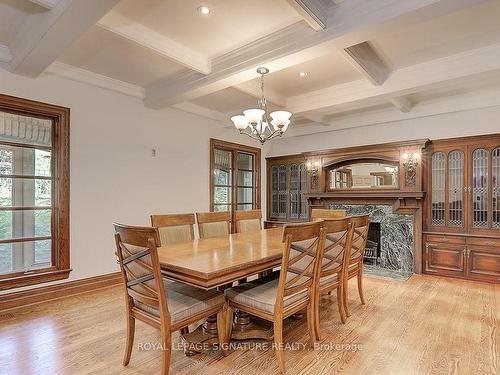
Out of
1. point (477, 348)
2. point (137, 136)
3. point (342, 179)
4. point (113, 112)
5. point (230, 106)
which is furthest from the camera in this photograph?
point (342, 179)

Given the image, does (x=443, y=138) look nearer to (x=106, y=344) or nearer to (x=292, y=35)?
(x=292, y=35)

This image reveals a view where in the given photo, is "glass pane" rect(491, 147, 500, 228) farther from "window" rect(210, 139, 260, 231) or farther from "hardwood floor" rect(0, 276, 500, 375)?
"window" rect(210, 139, 260, 231)

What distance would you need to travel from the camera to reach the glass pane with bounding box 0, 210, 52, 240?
125 inches

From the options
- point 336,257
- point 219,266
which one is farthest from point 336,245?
point 219,266

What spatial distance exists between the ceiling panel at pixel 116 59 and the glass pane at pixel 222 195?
222 cm

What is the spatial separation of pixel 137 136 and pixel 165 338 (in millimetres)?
3076

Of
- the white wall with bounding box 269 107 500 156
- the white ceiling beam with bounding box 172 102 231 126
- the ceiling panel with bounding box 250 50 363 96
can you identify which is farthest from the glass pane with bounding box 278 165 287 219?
the ceiling panel with bounding box 250 50 363 96

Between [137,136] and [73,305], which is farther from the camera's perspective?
[137,136]

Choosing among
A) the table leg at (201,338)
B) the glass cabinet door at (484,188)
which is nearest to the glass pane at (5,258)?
the table leg at (201,338)

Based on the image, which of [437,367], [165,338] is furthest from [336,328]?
[165,338]

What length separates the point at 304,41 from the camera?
2.58 metres

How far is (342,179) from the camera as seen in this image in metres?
5.49

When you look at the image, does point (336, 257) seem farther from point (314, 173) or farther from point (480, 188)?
point (314, 173)

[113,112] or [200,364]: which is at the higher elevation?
[113,112]
